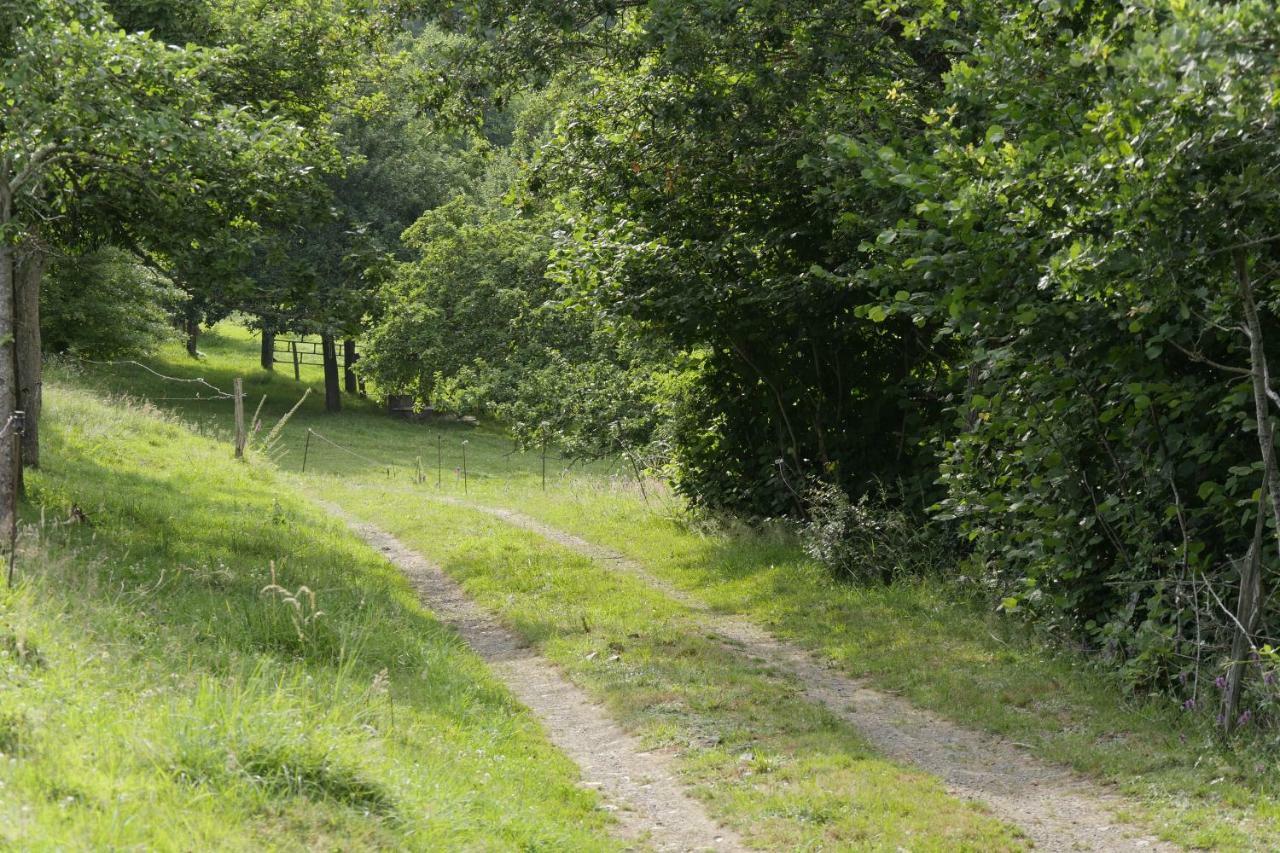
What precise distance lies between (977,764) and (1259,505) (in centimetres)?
233

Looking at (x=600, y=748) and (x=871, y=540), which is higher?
(x=871, y=540)

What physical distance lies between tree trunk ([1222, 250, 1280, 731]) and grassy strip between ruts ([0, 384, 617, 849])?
392 cm

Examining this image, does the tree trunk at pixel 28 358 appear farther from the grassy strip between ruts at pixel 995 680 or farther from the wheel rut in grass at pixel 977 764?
the wheel rut in grass at pixel 977 764

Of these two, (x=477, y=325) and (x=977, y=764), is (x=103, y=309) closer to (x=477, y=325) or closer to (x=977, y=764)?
(x=477, y=325)

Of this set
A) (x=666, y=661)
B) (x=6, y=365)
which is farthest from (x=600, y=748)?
(x=6, y=365)

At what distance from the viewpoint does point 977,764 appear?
24.7 ft

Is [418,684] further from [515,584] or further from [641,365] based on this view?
[641,365]

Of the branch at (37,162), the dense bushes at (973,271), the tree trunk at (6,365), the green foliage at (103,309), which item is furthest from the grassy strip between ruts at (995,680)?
the green foliage at (103,309)

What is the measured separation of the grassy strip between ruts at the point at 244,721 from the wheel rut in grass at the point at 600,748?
259 mm

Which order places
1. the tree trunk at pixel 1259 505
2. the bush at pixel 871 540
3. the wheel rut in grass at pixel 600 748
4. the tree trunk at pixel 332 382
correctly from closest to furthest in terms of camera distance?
the wheel rut in grass at pixel 600 748 < the tree trunk at pixel 1259 505 < the bush at pixel 871 540 < the tree trunk at pixel 332 382

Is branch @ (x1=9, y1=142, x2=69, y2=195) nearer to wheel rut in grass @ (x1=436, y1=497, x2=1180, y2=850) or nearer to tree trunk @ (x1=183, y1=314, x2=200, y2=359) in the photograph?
wheel rut in grass @ (x1=436, y1=497, x2=1180, y2=850)

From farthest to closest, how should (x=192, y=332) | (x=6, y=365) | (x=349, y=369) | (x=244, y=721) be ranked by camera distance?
(x=192, y=332)
(x=349, y=369)
(x=6, y=365)
(x=244, y=721)

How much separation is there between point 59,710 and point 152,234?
8.96 m

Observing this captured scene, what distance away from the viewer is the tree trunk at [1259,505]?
6.88 metres
